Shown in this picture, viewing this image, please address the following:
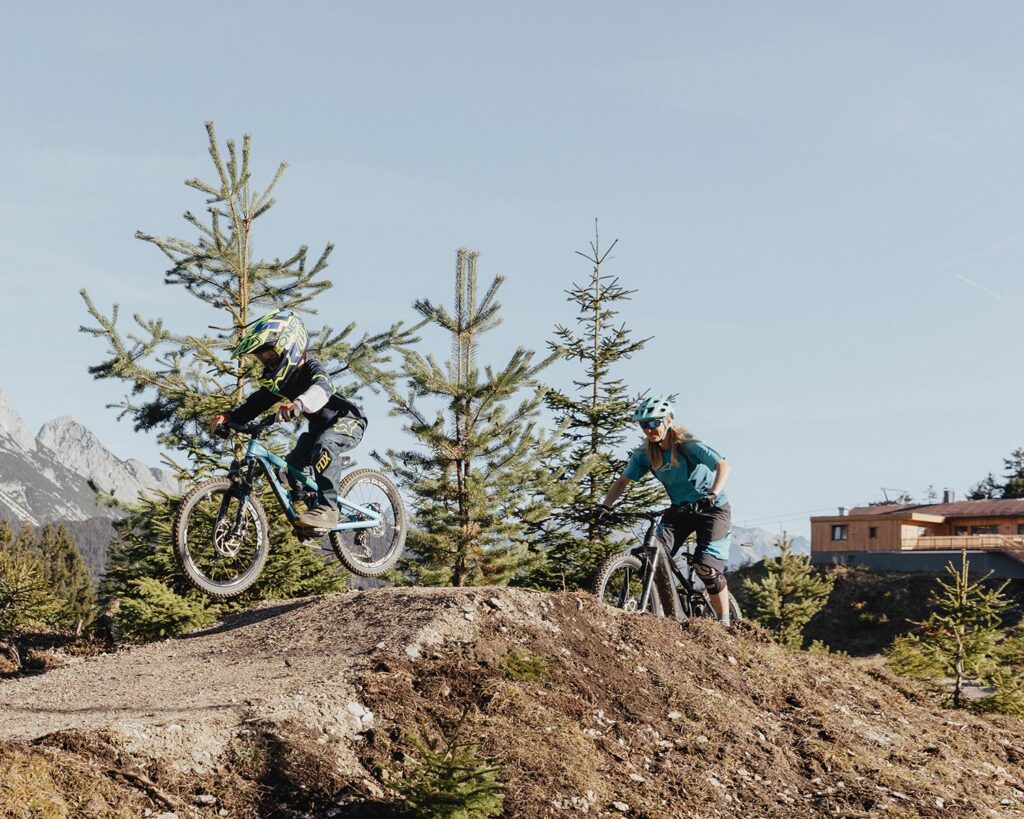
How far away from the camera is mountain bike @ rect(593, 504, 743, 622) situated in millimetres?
9562

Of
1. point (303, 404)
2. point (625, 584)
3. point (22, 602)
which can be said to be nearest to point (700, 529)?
point (625, 584)

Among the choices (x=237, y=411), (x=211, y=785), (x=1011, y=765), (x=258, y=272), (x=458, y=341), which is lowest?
(x=1011, y=765)

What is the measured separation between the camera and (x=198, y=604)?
11945 millimetres

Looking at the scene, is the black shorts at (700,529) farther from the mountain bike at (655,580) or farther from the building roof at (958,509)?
the building roof at (958,509)

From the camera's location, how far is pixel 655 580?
10.0 metres

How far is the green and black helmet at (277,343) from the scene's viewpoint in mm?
8469

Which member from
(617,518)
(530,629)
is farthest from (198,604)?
(617,518)

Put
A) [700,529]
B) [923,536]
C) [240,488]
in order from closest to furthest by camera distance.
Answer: [240,488] → [700,529] → [923,536]

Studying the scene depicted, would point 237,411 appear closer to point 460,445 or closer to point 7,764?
point 7,764

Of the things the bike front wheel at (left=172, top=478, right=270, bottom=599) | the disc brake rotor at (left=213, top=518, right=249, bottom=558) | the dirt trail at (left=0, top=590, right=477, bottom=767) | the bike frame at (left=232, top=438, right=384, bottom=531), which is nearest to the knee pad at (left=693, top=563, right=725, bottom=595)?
the dirt trail at (left=0, top=590, right=477, bottom=767)

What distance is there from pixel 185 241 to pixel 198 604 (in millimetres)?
6066

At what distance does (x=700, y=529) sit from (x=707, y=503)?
0.28m

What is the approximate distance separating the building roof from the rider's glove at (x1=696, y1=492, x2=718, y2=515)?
48.6 m

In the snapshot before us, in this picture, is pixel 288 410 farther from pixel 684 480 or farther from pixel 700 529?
pixel 700 529
